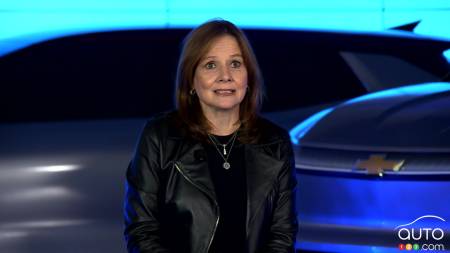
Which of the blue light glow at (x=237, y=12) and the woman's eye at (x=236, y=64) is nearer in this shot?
the woman's eye at (x=236, y=64)

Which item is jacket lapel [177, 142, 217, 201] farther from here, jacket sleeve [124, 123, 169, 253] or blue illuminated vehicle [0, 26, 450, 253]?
blue illuminated vehicle [0, 26, 450, 253]

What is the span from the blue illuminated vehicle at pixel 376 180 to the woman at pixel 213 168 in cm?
50

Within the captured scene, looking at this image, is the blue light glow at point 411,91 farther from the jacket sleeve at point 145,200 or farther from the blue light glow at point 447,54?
the jacket sleeve at point 145,200

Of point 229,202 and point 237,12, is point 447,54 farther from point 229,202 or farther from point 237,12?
point 237,12

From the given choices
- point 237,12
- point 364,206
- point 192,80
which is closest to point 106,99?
point 364,206

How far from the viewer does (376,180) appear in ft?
6.98

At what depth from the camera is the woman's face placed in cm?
164

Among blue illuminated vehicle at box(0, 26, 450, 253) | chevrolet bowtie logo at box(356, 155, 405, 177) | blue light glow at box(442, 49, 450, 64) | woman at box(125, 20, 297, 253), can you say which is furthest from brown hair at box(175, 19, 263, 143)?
blue light glow at box(442, 49, 450, 64)

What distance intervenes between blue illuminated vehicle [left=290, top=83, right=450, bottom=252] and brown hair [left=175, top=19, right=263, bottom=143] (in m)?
0.53

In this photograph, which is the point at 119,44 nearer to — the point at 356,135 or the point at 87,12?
the point at 356,135

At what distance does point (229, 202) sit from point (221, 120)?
0.16m

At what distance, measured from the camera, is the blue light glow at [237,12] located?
4629 millimetres

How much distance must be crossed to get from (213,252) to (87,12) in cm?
322

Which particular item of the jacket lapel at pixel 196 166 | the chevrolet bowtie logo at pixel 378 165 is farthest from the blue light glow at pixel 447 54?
the jacket lapel at pixel 196 166
